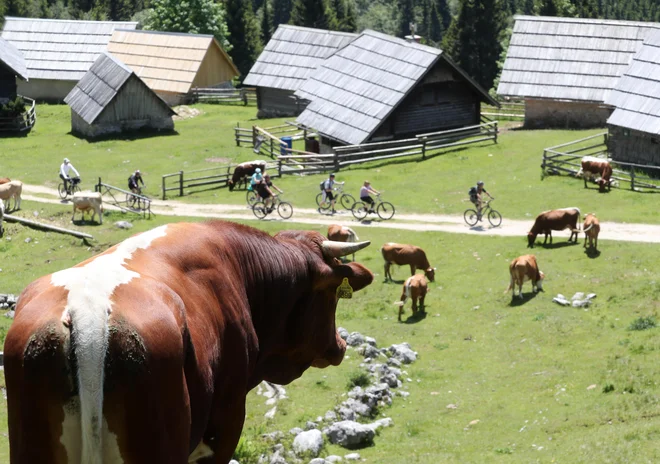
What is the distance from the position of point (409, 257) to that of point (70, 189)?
54.5ft

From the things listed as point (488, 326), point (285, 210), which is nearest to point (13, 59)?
point (285, 210)

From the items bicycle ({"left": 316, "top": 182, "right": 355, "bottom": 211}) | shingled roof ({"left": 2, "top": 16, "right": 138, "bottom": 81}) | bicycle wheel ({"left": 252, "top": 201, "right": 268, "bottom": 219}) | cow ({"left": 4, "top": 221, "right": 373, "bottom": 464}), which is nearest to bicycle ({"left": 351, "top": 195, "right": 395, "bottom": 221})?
bicycle ({"left": 316, "top": 182, "right": 355, "bottom": 211})

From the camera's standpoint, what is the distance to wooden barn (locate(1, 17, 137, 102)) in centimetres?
6438

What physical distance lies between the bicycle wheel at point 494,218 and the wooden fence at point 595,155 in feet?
22.3

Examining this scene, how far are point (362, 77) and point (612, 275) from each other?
2500 centimetres

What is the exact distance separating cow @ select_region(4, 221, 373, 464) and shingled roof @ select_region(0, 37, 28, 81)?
5371 centimetres

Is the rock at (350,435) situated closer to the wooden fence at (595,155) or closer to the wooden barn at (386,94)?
the wooden fence at (595,155)

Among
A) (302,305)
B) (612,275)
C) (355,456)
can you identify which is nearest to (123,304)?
(302,305)

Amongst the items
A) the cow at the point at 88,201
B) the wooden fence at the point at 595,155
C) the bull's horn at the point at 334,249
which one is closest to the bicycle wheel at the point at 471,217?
the wooden fence at the point at 595,155

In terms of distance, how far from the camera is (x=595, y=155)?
45500mm

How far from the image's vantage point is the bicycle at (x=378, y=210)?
37.3 metres

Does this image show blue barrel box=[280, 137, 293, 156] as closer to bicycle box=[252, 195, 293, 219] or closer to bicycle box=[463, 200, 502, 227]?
bicycle box=[252, 195, 293, 219]

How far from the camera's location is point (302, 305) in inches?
340

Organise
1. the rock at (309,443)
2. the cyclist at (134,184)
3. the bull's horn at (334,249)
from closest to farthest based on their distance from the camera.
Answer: the bull's horn at (334,249)
the rock at (309,443)
the cyclist at (134,184)
